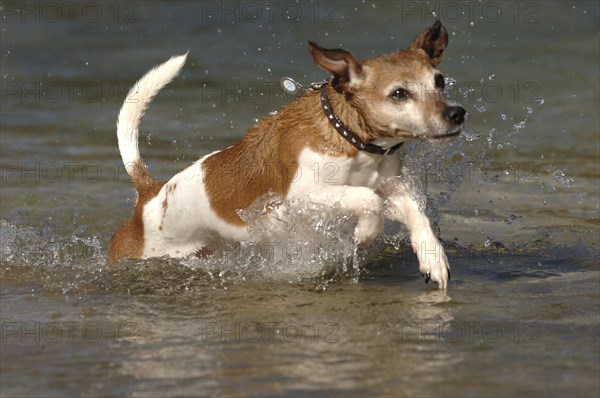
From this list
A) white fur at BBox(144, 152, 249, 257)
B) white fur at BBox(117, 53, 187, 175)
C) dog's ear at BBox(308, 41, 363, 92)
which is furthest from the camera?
white fur at BBox(117, 53, 187, 175)

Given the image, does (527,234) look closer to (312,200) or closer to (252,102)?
(312,200)

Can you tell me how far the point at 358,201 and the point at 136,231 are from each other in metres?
1.64

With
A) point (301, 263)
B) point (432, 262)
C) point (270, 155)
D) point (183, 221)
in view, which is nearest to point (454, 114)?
point (432, 262)

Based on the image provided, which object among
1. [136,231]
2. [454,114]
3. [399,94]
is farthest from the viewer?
[136,231]

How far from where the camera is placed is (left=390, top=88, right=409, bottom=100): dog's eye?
588 cm

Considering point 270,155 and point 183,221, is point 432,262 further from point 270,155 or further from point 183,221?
point 183,221

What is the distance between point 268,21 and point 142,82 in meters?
8.89

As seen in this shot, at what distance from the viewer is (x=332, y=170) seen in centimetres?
601

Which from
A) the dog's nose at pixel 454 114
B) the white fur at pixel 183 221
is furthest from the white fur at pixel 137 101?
the dog's nose at pixel 454 114

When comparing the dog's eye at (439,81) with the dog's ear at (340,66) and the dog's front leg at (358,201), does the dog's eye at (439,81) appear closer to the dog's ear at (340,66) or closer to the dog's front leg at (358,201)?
the dog's ear at (340,66)

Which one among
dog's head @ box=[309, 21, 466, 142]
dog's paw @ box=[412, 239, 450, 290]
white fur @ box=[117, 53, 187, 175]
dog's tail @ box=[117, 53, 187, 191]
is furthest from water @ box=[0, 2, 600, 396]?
white fur @ box=[117, 53, 187, 175]

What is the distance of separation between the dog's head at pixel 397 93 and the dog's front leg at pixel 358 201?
33cm

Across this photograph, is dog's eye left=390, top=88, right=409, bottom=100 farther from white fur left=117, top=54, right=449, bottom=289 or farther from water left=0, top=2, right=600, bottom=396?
water left=0, top=2, right=600, bottom=396

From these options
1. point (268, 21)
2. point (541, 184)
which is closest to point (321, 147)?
point (541, 184)
